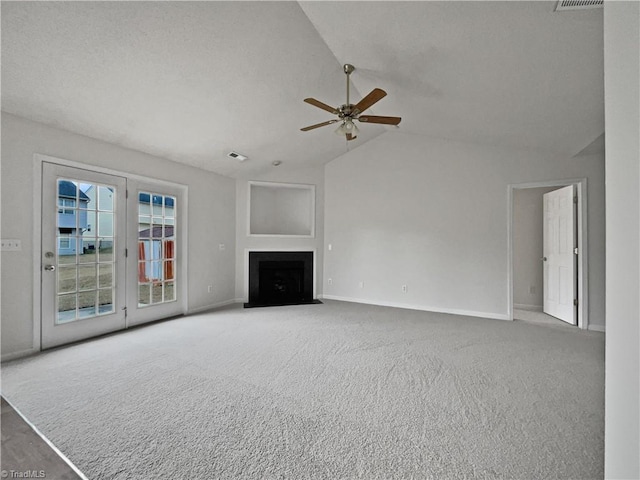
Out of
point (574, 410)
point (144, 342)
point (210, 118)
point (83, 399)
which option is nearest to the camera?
point (574, 410)

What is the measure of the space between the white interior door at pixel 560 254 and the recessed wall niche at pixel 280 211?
418 centimetres

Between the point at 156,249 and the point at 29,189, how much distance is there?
62.8 inches

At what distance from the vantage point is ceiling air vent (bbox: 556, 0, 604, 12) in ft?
5.98

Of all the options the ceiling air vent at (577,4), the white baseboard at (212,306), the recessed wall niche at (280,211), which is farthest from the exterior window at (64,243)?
the ceiling air vent at (577,4)

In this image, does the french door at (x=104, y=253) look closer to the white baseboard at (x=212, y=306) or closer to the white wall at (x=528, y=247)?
the white baseboard at (x=212, y=306)

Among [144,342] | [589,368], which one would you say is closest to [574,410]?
[589,368]

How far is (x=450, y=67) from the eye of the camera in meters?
2.87

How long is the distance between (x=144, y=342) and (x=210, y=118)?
110 inches

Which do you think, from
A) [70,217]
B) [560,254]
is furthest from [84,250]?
[560,254]

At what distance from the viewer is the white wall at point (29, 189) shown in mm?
2904

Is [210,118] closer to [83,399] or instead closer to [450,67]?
[450,67]

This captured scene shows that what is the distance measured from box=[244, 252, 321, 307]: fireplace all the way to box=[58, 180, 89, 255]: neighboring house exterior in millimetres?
2813

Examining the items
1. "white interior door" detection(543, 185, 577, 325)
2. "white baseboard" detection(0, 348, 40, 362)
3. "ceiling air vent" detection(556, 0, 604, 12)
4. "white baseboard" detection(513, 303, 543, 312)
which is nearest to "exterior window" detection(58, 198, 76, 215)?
"white baseboard" detection(0, 348, 40, 362)

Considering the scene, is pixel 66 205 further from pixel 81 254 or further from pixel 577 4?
pixel 577 4
